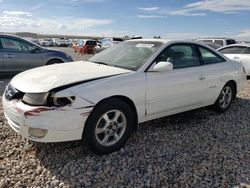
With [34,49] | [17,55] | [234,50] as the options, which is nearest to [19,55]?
[17,55]

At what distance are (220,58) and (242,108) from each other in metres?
1.36

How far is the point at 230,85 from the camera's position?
5742mm

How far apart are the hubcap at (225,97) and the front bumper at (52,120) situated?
326 cm

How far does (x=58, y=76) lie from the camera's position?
359cm

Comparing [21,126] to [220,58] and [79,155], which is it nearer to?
[79,155]

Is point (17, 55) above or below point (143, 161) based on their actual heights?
above

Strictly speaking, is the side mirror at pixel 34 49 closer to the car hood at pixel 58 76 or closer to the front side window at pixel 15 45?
the front side window at pixel 15 45

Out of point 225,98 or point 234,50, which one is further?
point 234,50

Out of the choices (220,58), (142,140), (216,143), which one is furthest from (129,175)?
(220,58)

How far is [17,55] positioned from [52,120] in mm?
6132

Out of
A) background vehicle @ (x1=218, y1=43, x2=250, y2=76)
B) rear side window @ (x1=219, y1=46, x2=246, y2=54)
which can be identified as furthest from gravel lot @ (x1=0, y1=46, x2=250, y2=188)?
rear side window @ (x1=219, y1=46, x2=246, y2=54)

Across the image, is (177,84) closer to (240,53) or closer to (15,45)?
(15,45)

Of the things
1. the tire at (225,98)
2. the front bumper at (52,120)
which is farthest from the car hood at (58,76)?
the tire at (225,98)

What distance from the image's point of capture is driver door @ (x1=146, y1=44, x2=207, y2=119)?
4.00m
